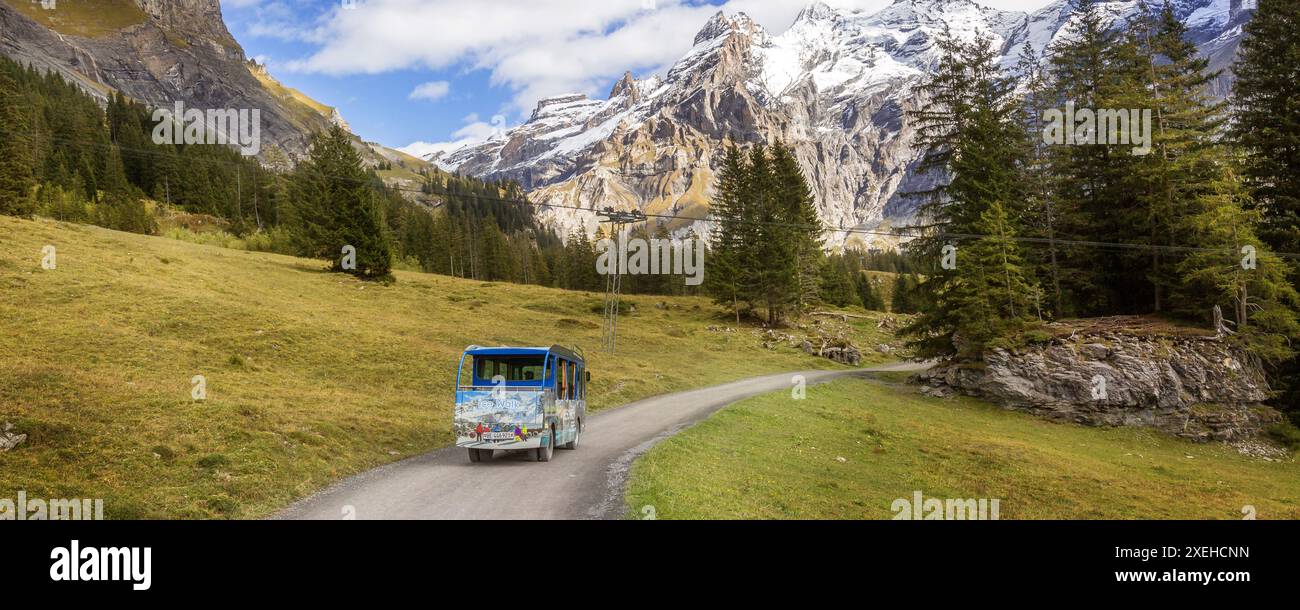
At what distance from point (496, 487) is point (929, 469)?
15038 millimetres

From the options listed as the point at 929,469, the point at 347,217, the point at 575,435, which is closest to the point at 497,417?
the point at 575,435

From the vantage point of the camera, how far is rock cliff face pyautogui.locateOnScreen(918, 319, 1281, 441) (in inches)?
1216

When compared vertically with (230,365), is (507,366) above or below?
above

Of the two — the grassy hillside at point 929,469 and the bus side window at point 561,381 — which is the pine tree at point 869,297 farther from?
the bus side window at point 561,381

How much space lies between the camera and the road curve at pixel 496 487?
12320mm

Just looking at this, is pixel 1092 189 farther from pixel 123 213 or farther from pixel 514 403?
pixel 123 213

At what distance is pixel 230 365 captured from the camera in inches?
1037

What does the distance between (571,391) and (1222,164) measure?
1520 inches

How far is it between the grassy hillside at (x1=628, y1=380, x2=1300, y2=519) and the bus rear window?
4733mm

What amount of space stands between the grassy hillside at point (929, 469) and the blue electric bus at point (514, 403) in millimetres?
3265

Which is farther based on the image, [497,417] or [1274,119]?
[1274,119]

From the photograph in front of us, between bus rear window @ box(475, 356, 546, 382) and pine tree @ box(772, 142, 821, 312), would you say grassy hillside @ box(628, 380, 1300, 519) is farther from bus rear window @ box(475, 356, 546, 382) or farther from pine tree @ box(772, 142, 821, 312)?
pine tree @ box(772, 142, 821, 312)

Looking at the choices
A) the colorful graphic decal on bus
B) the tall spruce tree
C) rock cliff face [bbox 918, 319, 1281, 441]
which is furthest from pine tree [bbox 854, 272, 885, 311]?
the colorful graphic decal on bus
